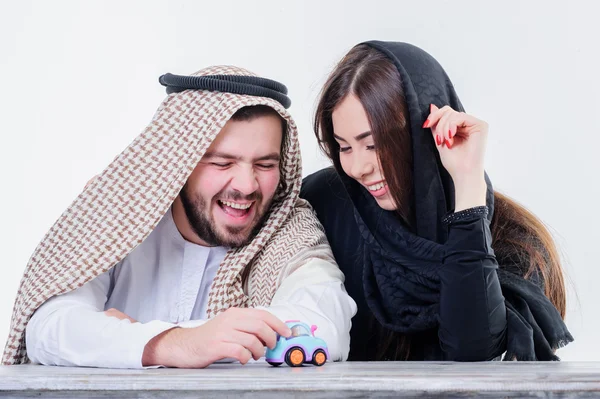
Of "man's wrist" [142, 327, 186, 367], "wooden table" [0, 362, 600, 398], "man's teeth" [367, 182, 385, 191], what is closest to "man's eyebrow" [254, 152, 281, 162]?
"man's teeth" [367, 182, 385, 191]

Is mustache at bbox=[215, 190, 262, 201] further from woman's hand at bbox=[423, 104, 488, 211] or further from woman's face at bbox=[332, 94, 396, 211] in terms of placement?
woman's hand at bbox=[423, 104, 488, 211]

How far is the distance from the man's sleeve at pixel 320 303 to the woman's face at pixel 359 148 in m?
0.21

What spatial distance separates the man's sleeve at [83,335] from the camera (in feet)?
5.03

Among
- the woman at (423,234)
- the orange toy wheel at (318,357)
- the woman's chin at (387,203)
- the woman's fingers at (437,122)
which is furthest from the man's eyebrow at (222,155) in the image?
the orange toy wheel at (318,357)

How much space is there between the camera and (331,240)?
219 cm

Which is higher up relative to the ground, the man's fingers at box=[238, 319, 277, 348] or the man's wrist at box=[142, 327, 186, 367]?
the man's fingers at box=[238, 319, 277, 348]

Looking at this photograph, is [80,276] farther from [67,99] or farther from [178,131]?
[67,99]

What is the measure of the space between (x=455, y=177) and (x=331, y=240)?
467 mm

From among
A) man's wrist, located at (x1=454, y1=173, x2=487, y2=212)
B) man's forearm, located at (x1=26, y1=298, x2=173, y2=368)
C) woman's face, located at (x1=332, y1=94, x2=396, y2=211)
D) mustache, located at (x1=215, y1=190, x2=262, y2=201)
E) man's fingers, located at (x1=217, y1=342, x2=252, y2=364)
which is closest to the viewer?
man's fingers, located at (x1=217, y1=342, x2=252, y2=364)

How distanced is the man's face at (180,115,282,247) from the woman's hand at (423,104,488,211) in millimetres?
407

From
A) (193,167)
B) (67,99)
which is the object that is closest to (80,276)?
(193,167)

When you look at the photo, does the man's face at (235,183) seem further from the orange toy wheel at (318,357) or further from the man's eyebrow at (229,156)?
the orange toy wheel at (318,357)

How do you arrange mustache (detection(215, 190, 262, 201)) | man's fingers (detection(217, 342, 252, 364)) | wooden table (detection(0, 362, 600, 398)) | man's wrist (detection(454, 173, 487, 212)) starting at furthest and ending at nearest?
mustache (detection(215, 190, 262, 201)), man's wrist (detection(454, 173, 487, 212)), man's fingers (detection(217, 342, 252, 364)), wooden table (detection(0, 362, 600, 398))

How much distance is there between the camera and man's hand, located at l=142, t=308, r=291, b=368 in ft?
4.60
